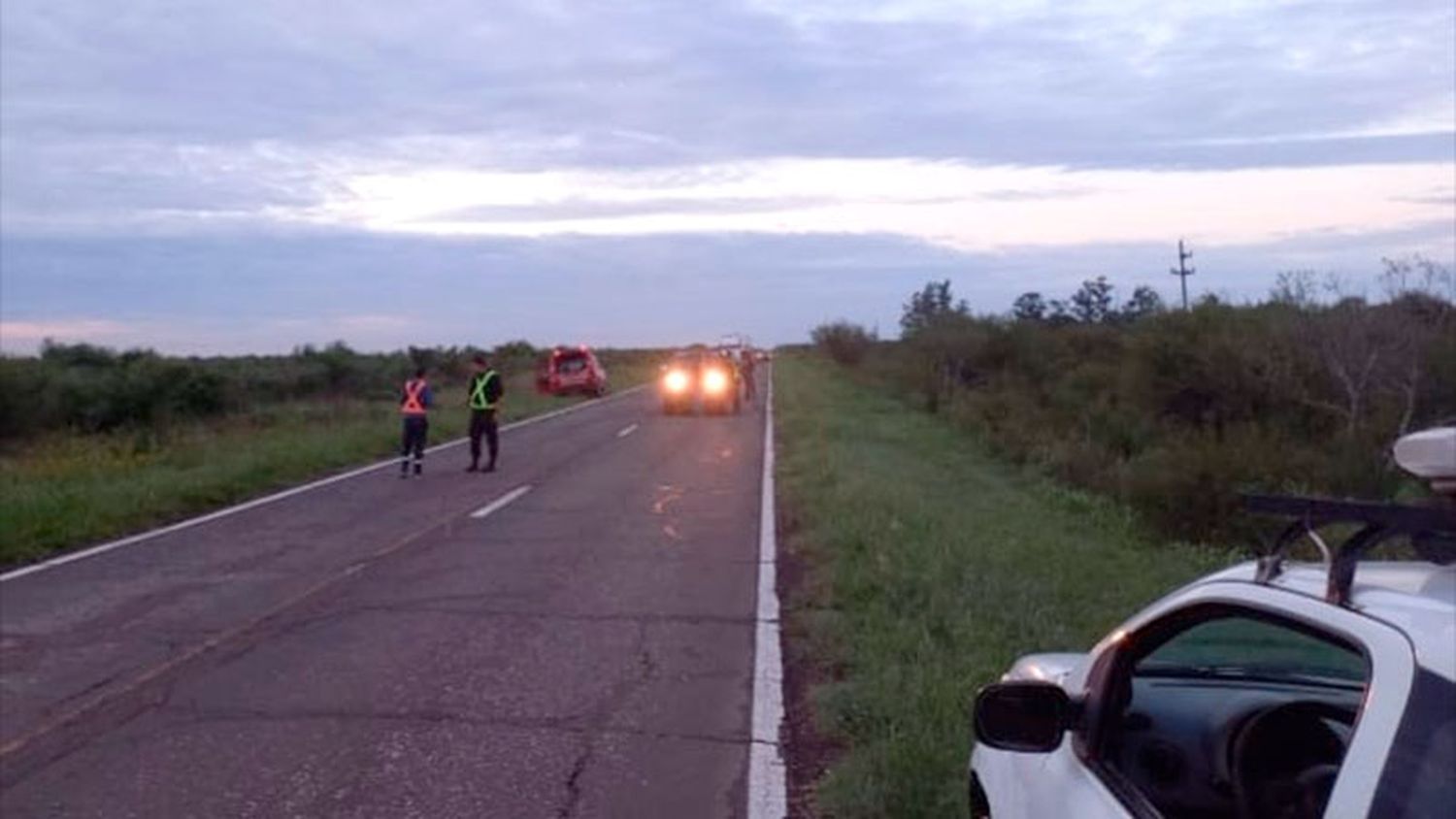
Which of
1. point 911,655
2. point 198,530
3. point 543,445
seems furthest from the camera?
point 543,445

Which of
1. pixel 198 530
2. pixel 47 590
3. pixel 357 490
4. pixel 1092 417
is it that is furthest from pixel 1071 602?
pixel 1092 417

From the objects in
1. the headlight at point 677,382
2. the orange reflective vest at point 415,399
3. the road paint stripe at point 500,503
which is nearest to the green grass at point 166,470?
the orange reflective vest at point 415,399

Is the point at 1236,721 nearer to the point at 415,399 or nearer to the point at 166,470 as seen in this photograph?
the point at 415,399

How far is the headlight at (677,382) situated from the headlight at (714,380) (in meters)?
0.47

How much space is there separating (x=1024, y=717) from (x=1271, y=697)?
2.02 ft

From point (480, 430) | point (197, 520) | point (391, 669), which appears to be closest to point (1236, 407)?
point (480, 430)

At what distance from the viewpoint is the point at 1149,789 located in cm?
443

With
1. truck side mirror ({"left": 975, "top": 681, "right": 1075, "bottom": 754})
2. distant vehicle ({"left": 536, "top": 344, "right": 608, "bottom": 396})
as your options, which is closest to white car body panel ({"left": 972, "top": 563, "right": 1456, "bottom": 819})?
truck side mirror ({"left": 975, "top": 681, "right": 1075, "bottom": 754})

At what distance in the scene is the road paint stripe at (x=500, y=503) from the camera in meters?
21.4

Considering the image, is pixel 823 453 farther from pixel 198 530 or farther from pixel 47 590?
pixel 47 590

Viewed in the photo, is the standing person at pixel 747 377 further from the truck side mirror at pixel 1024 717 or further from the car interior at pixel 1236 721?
the truck side mirror at pixel 1024 717

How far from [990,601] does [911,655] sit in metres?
1.66

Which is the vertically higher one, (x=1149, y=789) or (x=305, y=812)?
(x=1149, y=789)

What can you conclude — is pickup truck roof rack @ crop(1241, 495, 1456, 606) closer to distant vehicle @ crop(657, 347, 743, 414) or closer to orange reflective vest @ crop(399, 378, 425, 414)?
orange reflective vest @ crop(399, 378, 425, 414)
